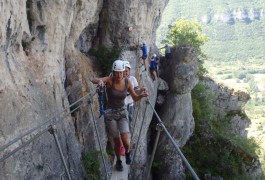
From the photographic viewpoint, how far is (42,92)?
9141 millimetres

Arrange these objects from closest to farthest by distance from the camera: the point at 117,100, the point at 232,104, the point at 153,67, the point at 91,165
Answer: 1. the point at 117,100
2. the point at 91,165
3. the point at 153,67
4. the point at 232,104

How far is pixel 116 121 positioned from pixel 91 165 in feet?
9.46

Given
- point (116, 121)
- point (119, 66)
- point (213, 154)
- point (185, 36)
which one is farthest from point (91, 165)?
point (185, 36)

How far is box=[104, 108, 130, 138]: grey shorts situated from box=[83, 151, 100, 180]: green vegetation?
2.56 metres

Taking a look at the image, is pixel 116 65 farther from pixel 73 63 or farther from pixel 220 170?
pixel 220 170

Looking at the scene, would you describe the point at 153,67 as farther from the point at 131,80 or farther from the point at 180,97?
the point at 131,80

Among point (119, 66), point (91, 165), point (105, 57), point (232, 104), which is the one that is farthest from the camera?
point (232, 104)

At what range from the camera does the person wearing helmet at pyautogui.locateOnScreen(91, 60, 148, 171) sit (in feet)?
25.8

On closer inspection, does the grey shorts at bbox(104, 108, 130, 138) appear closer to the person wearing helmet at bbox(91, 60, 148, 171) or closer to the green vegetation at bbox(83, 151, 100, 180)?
the person wearing helmet at bbox(91, 60, 148, 171)

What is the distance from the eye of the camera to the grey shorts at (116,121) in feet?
26.9

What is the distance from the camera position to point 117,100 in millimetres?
8102

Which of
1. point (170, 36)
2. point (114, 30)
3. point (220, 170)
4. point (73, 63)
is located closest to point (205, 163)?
point (220, 170)

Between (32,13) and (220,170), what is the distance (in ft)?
50.5

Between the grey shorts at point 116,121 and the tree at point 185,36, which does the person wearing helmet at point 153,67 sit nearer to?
the grey shorts at point 116,121
